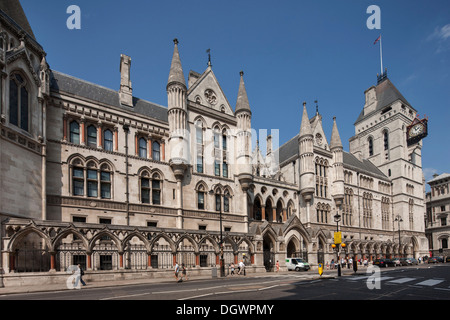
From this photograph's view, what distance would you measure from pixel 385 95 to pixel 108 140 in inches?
2335

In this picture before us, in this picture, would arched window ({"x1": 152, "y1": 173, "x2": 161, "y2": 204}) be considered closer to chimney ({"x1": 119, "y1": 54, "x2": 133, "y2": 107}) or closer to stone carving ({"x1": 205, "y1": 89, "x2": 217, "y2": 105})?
chimney ({"x1": 119, "y1": 54, "x2": 133, "y2": 107})

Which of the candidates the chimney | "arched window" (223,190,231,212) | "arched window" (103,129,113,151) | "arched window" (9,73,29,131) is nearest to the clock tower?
"arched window" (223,190,231,212)

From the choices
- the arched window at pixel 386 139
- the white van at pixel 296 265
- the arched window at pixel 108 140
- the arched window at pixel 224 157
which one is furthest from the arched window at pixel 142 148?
the arched window at pixel 386 139

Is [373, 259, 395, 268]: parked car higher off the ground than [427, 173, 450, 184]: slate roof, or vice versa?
[427, 173, 450, 184]: slate roof

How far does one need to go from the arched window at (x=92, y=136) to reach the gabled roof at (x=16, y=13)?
8.10m

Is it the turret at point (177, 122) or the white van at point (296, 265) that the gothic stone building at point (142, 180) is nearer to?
the turret at point (177, 122)

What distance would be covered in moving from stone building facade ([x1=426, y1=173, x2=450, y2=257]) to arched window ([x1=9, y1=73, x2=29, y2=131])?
8052 centimetres

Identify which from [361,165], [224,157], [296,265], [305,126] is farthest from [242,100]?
[361,165]

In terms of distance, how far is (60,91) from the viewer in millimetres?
28359

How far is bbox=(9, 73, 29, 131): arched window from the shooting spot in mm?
23969

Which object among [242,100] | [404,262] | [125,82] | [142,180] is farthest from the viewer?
[404,262]

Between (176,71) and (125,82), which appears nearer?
(125,82)

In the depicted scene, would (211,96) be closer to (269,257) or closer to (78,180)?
(78,180)

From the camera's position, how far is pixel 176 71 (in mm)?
34625
